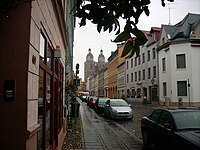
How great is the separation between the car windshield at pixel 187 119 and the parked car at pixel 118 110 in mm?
12173

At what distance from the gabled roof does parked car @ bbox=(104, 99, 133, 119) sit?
2018 cm

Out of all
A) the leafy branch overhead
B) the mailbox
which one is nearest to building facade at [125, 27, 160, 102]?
the mailbox

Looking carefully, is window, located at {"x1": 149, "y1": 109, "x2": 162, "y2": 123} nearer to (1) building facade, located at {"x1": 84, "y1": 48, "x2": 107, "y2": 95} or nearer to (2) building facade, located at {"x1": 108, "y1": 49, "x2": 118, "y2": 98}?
(2) building facade, located at {"x1": 108, "y1": 49, "x2": 118, "y2": 98}

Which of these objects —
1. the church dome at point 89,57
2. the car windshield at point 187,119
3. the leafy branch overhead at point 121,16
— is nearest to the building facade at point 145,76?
the car windshield at point 187,119

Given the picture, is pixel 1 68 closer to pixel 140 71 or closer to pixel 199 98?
pixel 199 98

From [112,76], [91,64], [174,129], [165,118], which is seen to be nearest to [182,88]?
[165,118]

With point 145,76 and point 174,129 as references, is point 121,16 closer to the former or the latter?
point 174,129

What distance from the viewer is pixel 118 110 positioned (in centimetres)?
2009

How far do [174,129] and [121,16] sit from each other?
5156mm

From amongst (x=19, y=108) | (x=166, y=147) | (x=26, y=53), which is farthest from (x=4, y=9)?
(x=166, y=147)

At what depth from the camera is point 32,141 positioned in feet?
12.1

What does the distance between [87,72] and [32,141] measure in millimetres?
152952

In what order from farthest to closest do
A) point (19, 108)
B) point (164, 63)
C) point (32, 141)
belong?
point (164, 63), point (32, 141), point (19, 108)

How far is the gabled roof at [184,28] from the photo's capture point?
3791cm
